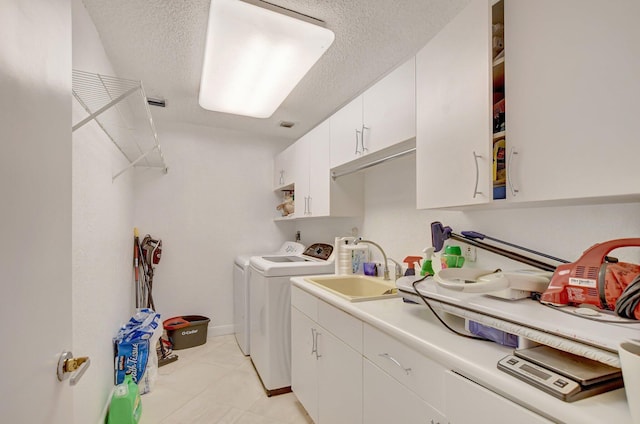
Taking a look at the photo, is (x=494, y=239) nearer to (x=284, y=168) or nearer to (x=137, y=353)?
(x=284, y=168)

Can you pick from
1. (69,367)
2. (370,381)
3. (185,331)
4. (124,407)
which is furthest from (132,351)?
(370,381)

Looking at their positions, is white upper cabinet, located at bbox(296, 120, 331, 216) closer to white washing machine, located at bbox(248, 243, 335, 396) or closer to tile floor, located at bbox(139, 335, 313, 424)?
white washing machine, located at bbox(248, 243, 335, 396)

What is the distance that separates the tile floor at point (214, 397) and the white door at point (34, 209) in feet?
4.76

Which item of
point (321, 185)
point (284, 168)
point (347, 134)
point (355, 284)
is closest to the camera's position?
point (347, 134)

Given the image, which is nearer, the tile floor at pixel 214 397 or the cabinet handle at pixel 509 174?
the cabinet handle at pixel 509 174

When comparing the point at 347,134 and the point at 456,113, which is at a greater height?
the point at 347,134

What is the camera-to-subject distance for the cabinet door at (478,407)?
66 cm

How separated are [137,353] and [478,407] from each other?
2.29 meters

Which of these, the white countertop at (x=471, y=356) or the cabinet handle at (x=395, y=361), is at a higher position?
the white countertop at (x=471, y=356)

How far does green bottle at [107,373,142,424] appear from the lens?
1784 mm

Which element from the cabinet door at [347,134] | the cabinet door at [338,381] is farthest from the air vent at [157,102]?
the cabinet door at [338,381]

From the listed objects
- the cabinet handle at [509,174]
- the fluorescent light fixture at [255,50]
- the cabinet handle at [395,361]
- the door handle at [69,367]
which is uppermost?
the fluorescent light fixture at [255,50]

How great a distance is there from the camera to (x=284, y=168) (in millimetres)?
3314

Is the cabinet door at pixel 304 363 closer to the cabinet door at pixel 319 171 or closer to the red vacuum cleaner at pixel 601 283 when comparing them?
the cabinet door at pixel 319 171
